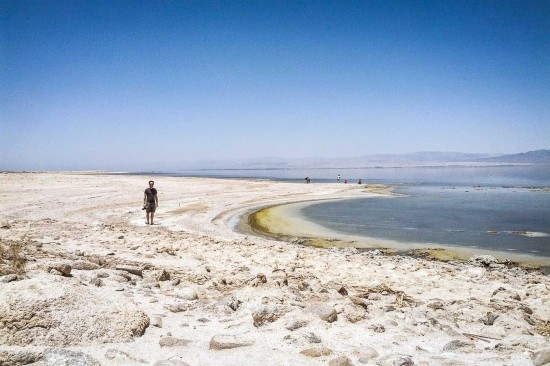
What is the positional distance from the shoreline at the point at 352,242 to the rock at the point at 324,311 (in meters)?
8.28

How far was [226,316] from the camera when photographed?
542cm

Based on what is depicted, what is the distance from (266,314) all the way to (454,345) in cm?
253

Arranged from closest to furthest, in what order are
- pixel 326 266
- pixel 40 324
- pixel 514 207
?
pixel 40 324
pixel 326 266
pixel 514 207

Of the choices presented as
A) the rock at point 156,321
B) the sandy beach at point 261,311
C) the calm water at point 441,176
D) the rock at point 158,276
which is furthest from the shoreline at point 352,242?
the calm water at point 441,176

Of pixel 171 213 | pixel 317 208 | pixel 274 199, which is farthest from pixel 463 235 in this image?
pixel 274 199

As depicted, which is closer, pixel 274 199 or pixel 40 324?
pixel 40 324

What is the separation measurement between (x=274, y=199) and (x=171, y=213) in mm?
12547

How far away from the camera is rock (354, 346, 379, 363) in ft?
13.6

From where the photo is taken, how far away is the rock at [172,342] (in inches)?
171

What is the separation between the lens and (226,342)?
438cm

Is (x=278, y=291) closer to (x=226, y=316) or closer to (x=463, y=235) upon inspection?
(x=226, y=316)

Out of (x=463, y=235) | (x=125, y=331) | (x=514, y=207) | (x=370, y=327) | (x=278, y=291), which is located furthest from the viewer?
(x=514, y=207)

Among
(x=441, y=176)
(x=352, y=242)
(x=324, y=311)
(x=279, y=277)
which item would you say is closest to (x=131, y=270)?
(x=279, y=277)

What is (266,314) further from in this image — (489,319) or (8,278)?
(8,278)
